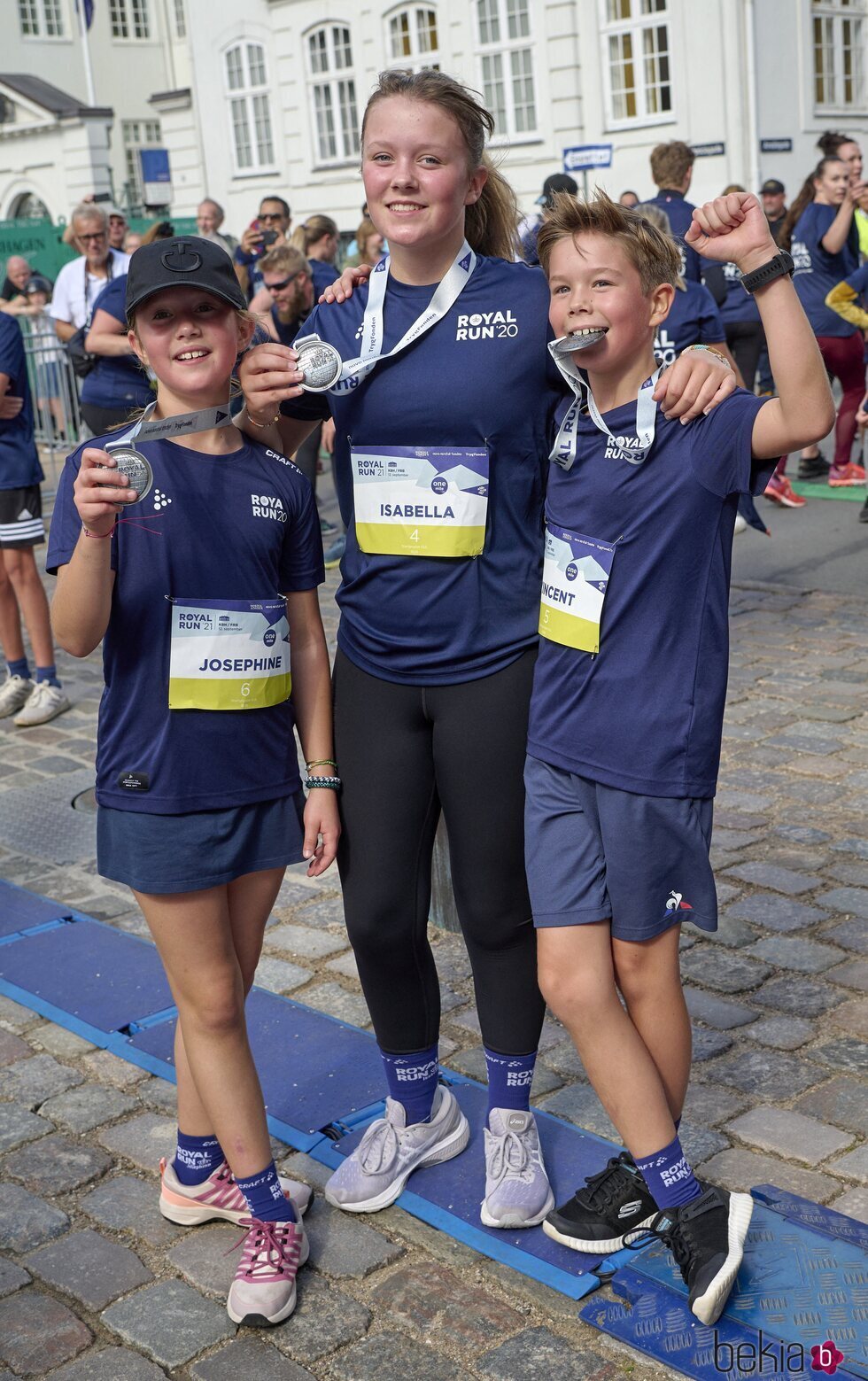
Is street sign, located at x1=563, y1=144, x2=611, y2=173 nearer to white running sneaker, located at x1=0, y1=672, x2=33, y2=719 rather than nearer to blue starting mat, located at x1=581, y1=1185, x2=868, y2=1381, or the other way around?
white running sneaker, located at x1=0, y1=672, x2=33, y2=719

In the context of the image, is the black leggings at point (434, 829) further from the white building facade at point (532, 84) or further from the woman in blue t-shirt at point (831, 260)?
the white building facade at point (532, 84)

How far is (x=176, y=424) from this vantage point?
8.84ft

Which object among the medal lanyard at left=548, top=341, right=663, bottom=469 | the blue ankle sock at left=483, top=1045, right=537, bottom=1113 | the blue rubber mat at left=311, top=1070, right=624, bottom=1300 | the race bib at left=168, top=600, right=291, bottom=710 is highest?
the medal lanyard at left=548, top=341, right=663, bottom=469

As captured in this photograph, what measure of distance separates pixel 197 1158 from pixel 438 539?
136 centimetres

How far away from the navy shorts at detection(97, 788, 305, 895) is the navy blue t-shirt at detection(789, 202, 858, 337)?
8.43 metres

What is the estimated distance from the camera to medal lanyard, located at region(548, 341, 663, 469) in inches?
103

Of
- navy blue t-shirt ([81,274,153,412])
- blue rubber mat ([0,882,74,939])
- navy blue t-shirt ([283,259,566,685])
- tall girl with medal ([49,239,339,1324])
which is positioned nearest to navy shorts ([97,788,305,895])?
tall girl with medal ([49,239,339,1324])

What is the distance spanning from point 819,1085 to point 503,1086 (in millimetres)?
845

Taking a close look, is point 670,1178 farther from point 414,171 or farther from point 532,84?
point 532,84

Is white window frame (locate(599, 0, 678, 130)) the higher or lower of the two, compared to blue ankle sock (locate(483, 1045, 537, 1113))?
higher

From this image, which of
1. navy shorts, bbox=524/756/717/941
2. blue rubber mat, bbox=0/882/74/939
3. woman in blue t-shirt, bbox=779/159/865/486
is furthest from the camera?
woman in blue t-shirt, bbox=779/159/865/486

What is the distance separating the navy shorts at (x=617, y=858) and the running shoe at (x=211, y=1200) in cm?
92

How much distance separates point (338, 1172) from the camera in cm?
324

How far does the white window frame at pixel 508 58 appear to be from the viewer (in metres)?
26.3
